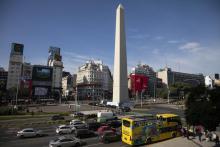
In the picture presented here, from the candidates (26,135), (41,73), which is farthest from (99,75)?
(26,135)

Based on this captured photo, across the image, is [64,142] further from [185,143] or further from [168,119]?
[185,143]

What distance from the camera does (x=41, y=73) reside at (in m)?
109

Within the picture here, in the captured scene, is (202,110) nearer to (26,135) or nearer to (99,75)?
(26,135)

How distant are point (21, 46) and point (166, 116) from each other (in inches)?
4933

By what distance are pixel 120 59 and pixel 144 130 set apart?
42543 mm

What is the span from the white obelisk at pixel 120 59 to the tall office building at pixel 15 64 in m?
87.6

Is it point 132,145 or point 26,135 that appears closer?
point 132,145

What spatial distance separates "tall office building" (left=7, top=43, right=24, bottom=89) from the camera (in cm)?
12988

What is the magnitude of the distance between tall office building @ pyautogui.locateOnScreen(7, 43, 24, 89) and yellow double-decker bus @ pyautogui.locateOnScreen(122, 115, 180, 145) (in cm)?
12195

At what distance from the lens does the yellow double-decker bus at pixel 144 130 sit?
21609mm

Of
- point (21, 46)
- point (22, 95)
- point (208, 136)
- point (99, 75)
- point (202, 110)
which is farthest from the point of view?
point (99, 75)

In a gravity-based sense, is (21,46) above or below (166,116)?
above

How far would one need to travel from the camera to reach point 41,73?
109m

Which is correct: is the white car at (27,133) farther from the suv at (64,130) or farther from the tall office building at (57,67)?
the tall office building at (57,67)
